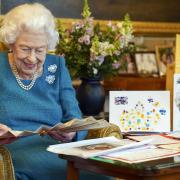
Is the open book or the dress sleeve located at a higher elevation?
the dress sleeve

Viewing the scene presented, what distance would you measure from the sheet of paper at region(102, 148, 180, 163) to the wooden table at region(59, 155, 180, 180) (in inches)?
1.3

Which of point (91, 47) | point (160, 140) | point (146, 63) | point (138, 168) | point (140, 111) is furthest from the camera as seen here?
point (146, 63)

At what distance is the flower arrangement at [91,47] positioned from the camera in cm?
Result: 318

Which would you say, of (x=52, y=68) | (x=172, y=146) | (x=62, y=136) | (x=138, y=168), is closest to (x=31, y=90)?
(x=52, y=68)

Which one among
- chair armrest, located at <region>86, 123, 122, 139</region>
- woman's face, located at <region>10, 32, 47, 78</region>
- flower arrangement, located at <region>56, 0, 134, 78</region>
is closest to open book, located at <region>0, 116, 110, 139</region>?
chair armrest, located at <region>86, 123, 122, 139</region>

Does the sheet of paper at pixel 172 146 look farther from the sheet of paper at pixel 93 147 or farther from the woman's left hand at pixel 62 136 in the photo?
the woman's left hand at pixel 62 136

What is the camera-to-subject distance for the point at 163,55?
14.6ft

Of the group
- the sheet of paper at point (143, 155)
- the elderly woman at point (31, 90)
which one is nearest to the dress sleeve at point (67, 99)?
the elderly woman at point (31, 90)

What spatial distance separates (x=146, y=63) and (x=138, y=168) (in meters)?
2.86

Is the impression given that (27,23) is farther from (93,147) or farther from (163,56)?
(163,56)

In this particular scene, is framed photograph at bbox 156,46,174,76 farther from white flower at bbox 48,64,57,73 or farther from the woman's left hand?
the woman's left hand

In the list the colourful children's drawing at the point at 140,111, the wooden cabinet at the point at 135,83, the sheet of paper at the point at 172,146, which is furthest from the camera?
the wooden cabinet at the point at 135,83

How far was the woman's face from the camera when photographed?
246cm

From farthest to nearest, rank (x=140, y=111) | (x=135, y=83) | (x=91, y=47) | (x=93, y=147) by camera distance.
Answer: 1. (x=135, y=83)
2. (x=91, y=47)
3. (x=140, y=111)
4. (x=93, y=147)
